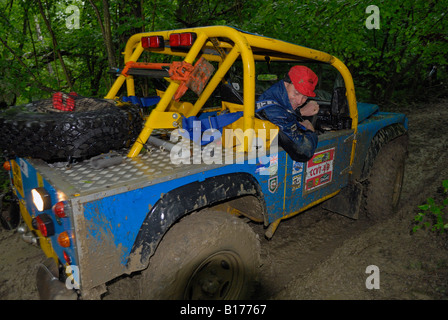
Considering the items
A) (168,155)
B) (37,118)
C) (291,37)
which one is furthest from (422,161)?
(37,118)

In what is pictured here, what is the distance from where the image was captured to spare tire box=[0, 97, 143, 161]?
5.97 feet

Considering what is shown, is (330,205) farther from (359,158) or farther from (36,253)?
(36,253)

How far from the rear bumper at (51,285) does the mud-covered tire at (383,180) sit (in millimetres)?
3373

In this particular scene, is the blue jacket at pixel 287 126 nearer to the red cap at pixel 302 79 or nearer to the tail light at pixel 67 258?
the red cap at pixel 302 79

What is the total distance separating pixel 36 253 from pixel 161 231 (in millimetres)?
2008

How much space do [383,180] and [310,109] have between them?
1.53 metres

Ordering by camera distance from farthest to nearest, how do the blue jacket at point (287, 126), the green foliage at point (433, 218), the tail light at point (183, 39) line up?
the green foliage at point (433, 218), the blue jacket at point (287, 126), the tail light at point (183, 39)

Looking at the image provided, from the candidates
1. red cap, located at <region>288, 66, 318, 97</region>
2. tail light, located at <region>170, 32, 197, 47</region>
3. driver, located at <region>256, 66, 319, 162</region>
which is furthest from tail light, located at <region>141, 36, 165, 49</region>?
red cap, located at <region>288, 66, 318, 97</region>

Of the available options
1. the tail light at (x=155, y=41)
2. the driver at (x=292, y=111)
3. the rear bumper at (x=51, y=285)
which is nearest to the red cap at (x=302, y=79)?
the driver at (x=292, y=111)

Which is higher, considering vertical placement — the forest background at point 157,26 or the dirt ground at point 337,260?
the forest background at point 157,26

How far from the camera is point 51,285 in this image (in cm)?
173

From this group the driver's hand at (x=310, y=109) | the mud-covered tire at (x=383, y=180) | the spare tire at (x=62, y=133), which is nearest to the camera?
the spare tire at (x=62, y=133)

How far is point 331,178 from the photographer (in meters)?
3.10

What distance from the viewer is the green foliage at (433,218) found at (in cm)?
314
